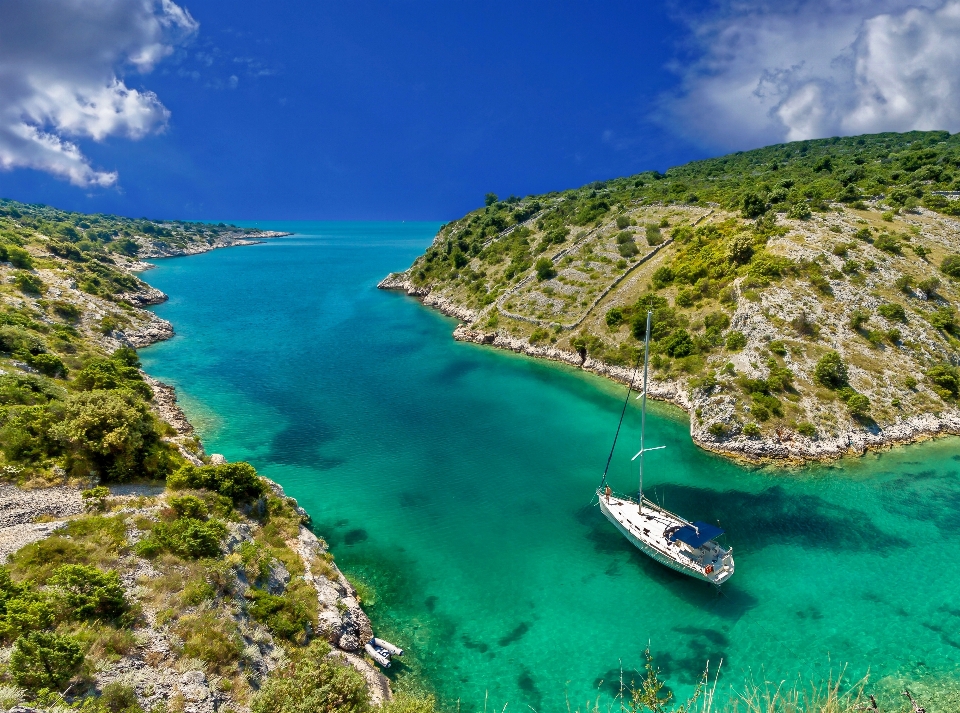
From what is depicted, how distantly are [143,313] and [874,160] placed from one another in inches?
5704

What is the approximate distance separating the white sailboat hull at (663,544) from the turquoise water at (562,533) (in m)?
1.41

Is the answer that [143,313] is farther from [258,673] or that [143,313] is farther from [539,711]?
[539,711]

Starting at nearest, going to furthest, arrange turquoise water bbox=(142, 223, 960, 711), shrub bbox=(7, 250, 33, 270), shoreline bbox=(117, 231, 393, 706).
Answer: shoreline bbox=(117, 231, 393, 706) → turquoise water bbox=(142, 223, 960, 711) → shrub bbox=(7, 250, 33, 270)

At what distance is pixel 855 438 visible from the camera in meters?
40.5

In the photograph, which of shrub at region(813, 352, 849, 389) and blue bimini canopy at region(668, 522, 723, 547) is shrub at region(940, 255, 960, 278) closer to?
shrub at region(813, 352, 849, 389)

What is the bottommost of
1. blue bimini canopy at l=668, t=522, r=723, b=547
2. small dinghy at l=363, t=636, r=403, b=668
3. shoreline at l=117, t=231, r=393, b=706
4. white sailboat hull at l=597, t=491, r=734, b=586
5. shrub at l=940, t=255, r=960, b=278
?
small dinghy at l=363, t=636, r=403, b=668

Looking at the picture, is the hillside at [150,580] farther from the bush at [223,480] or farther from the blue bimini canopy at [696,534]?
the blue bimini canopy at [696,534]

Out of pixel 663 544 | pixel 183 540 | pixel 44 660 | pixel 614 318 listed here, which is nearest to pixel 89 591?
pixel 44 660

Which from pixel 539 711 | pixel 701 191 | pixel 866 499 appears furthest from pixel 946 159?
pixel 539 711

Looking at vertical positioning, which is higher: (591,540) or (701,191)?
(701,191)

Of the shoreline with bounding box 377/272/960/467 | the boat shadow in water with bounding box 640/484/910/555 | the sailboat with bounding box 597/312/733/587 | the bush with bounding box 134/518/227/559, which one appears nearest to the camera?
the bush with bounding box 134/518/227/559

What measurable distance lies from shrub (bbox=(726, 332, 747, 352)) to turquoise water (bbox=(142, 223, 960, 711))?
32.5 feet

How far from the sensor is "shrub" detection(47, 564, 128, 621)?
16141 millimetres

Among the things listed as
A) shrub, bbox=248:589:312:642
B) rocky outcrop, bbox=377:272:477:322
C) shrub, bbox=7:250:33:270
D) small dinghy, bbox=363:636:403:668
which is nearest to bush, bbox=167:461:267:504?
shrub, bbox=248:589:312:642
